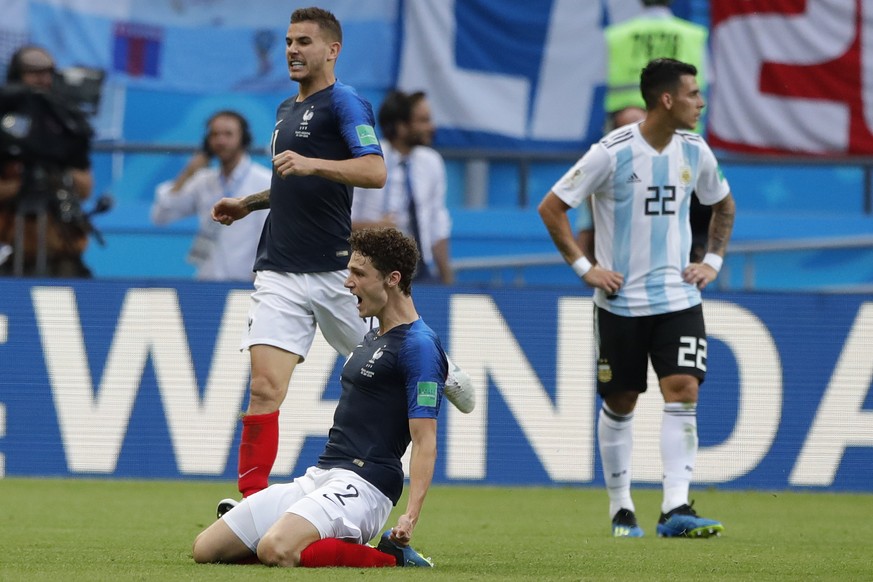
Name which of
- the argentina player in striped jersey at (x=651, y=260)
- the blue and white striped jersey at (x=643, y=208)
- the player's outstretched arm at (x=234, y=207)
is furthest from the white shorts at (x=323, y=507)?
the blue and white striped jersey at (x=643, y=208)

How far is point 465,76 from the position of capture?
14609mm

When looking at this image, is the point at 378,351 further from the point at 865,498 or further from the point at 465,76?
the point at 465,76

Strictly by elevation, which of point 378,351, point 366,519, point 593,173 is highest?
point 593,173

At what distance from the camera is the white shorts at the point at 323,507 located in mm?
5617

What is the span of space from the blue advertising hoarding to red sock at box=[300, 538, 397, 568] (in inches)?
181

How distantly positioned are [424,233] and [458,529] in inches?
138

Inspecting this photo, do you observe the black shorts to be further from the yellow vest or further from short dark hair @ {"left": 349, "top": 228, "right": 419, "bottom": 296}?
the yellow vest

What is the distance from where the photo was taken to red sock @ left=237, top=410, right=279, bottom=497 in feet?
22.2

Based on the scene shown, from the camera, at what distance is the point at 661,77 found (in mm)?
7785

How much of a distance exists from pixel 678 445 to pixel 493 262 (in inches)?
211

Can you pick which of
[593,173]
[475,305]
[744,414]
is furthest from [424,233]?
[593,173]

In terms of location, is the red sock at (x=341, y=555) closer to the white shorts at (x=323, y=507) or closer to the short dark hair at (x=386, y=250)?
the white shorts at (x=323, y=507)

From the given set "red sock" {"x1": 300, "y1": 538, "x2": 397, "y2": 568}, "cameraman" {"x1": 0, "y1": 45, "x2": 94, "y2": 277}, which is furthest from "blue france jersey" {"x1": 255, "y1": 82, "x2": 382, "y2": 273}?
"cameraman" {"x1": 0, "y1": 45, "x2": 94, "y2": 277}

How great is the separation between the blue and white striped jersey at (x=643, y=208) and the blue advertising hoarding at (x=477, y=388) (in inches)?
104
